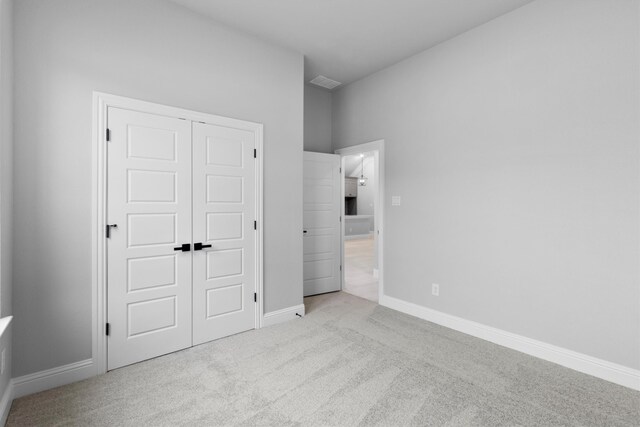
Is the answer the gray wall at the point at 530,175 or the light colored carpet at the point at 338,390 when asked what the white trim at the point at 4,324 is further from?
the gray wall at the point at 530,175

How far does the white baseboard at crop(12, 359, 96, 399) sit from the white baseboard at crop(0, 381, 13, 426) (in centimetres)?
6

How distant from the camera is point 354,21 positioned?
9.81ft

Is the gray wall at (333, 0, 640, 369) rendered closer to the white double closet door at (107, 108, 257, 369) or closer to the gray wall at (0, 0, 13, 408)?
the white double closet door at (107, 108, 257, 369)

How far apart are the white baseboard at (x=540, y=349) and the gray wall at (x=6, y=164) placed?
3.67 meters

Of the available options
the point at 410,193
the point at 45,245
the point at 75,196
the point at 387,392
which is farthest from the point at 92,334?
the point at 410,193

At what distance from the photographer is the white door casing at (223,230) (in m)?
2.84

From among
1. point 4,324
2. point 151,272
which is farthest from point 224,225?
point 4,324

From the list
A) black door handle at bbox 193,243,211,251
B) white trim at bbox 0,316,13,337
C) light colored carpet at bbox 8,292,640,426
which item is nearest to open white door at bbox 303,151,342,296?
light colored carpet at bbox 8,292,640,426

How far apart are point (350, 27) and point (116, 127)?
2.43 m

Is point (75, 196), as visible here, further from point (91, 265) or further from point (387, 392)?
point (387, 392)

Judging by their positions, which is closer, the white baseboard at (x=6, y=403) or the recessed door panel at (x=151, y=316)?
the white baseboard at (x=6, y=403)

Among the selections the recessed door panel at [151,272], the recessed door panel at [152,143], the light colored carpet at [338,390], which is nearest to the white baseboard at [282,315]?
the light colored carpet at [338,390]

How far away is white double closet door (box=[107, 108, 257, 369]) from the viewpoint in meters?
2.43

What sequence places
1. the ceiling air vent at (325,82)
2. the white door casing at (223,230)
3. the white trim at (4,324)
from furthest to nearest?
the ceiling air vent at (325,82) < the white door casing at (223,230) < the white trim at (4,324)
